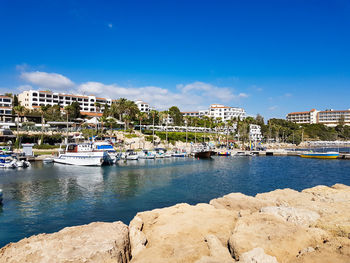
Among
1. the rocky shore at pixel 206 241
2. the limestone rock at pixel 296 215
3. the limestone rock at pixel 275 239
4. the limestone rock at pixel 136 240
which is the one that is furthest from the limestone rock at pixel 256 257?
the limestone rock at pixel 136 240

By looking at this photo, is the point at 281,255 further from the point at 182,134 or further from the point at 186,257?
the point at 182,134

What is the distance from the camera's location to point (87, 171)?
55.3m

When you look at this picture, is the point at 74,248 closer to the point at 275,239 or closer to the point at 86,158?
the point at 275,239

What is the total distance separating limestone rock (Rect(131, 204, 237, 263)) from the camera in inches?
423

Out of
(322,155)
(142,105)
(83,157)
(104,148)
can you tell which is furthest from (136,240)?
(142,105)

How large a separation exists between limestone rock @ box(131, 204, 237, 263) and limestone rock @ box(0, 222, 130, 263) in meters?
1.15

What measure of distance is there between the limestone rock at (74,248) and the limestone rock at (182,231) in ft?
3.76

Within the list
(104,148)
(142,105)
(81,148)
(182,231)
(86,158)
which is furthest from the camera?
(142,105)

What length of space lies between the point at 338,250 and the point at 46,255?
10.5 m

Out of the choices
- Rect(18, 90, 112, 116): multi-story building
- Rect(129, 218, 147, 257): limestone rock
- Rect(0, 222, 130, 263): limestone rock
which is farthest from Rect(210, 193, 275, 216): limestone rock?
Rect(18, 90, 112, 116): multi-story building

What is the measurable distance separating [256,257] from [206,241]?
3.18 m

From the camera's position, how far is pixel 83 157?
62.8 meters

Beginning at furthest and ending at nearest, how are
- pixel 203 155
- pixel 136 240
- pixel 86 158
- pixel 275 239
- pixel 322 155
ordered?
pixel 322 155 → pixel 203 155 → pixel 86 158 → pixel 136 240 → pixel 275 239

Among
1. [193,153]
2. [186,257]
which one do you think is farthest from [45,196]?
[193,153]
